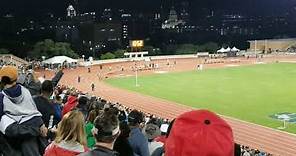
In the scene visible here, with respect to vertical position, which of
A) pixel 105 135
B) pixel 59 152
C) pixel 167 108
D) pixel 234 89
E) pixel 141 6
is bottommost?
pixel 167 108

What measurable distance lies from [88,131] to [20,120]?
129 centimetres

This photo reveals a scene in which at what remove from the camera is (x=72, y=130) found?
4219 mm

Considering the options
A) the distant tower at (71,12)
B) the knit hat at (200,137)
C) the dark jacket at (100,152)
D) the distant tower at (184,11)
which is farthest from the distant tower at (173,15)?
the knit hat at (200,137)

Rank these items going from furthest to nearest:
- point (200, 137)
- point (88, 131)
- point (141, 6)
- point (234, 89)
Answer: point (141, 6) → point (234, 89) → point (88, 131) → point (200, 137)

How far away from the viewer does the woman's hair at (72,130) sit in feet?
13.8

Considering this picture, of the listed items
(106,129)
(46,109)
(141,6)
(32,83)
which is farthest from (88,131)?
(141,6)

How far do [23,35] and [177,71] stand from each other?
38128 millimetres

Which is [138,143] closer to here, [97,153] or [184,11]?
[97,153]

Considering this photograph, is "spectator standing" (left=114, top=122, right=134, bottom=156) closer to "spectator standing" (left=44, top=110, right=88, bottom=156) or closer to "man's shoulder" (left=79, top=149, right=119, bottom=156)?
"spectator standing" (left=44, top=110, right=88, bottom=156)

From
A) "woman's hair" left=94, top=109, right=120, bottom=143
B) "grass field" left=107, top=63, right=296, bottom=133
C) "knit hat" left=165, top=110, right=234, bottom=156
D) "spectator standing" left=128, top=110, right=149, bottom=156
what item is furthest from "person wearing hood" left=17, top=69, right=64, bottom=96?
"grass field" left=107, top=63, right=296, bottom=133

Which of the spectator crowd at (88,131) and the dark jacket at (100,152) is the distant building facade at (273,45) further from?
the dark jacket at (100,152)

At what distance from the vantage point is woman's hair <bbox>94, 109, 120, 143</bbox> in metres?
3.67

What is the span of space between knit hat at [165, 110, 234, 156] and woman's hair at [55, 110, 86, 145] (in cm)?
167

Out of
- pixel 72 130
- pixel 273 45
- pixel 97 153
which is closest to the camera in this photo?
pixel 97 153
